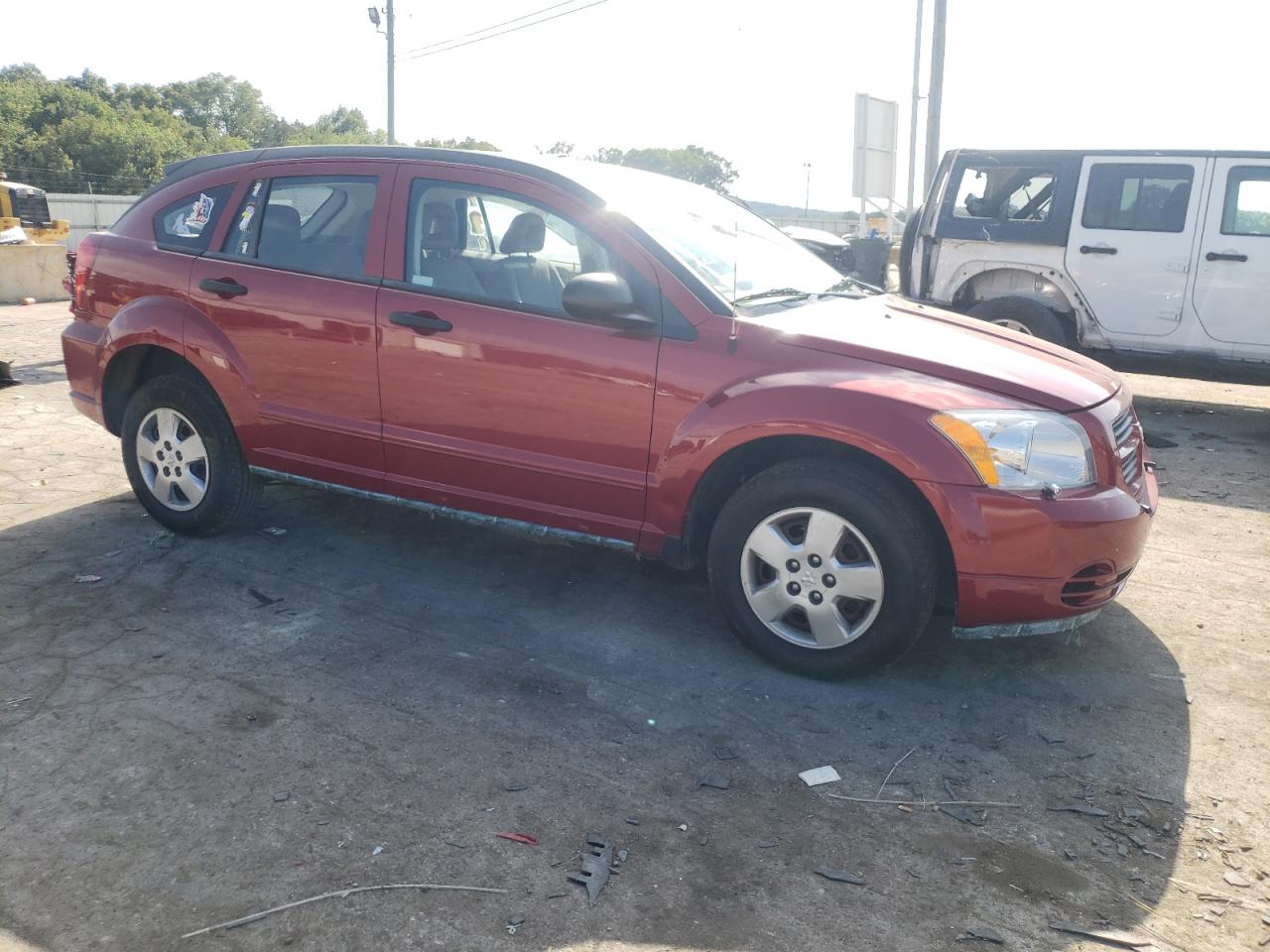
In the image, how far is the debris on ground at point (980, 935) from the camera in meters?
2.57

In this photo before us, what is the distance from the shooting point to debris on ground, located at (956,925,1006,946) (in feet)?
8.43

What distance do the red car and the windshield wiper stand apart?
2 centimetres

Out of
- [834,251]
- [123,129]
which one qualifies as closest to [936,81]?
[834,251]

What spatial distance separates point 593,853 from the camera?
113 inches

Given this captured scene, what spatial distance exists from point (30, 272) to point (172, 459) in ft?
45.8

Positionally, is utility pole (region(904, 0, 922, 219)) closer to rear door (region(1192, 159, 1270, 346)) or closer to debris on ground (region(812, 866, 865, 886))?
rear door (region(1192, 159, 1270, 346))

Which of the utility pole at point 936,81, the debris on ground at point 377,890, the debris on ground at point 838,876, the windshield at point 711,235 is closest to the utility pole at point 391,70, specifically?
the utility pole at point 936,81

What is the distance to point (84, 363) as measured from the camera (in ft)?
17.6

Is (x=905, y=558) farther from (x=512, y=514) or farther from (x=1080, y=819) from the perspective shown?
(x=512, y=514)

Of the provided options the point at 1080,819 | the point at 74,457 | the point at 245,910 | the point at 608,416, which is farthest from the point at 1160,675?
the point at 74,457

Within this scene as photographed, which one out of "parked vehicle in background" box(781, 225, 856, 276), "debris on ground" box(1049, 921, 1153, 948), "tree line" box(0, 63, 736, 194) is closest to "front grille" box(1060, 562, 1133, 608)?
"debris on ground" box(1049, 921, 1153, 948)

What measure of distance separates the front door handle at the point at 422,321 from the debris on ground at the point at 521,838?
2.13 m

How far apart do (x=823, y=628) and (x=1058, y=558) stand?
0.83 metres

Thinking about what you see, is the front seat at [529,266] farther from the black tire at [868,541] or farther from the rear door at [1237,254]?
the rear door at [1237,254]
